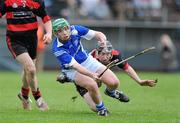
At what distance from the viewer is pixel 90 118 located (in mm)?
12359

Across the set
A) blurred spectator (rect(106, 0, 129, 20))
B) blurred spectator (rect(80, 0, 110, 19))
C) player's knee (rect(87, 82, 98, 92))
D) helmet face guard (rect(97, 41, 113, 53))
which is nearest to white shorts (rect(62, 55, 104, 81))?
helmet face guard (rect(97, 41, 113, 53))

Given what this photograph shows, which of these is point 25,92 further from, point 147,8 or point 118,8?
point 118,8

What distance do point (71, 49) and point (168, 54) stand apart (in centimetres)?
1922

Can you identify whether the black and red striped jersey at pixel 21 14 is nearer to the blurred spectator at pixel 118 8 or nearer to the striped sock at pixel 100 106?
the striped sock at pixel 100 106

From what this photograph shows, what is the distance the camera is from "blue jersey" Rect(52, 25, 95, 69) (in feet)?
41.3

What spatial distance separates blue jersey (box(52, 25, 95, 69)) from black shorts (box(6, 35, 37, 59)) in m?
0.90

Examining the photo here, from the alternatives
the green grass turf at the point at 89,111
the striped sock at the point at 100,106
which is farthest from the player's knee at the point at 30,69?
the striped sock at the point at 100,106

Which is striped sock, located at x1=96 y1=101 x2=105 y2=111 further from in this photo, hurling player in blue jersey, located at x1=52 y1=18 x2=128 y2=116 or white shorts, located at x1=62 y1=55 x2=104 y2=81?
white shorts, located at x1=62 y1=55 x2=104 y2=81

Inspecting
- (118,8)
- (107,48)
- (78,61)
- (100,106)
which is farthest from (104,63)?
Answer: (118,8)

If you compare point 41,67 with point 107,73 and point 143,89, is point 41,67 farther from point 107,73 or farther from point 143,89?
point 107,73

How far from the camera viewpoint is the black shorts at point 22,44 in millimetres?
13547

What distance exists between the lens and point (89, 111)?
1380 centimetres

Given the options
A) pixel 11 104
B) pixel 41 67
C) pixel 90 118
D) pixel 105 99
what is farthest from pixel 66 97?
pixel 41 67

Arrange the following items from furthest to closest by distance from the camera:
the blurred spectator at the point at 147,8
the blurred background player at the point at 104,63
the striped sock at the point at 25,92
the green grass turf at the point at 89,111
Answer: the blurred spectator at the point at 147,8 → the striped sock at the point at 25,92 → the blurred background player at the point at 104,63 → the green grass turf at the point at 89,111
